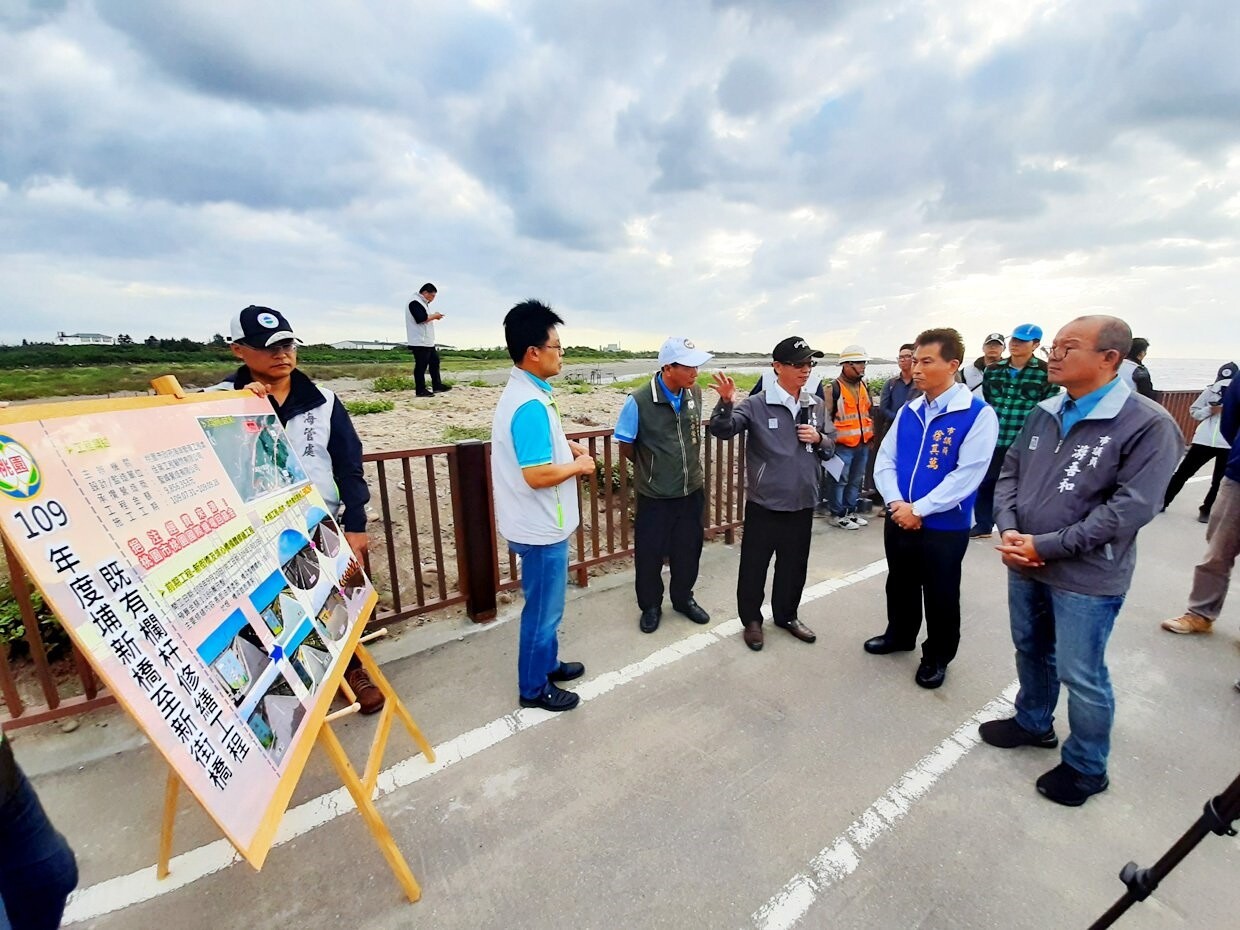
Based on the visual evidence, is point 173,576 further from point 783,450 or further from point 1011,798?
point 1011,798

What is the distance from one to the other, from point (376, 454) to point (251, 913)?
6.98 ft

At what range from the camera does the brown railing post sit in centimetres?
358

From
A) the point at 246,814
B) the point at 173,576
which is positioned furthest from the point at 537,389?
the point at 246,814

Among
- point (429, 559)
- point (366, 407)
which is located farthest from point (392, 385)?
point (429, 559)

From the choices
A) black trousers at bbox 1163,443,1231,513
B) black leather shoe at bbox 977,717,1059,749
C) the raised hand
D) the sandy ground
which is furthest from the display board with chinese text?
black trousers at bbox 1163,443,1231,513

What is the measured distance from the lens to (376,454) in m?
3.22

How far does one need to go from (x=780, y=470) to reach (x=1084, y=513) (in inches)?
58.9

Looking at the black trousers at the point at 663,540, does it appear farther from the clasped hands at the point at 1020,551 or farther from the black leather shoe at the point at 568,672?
the clasped hands at the point at 1020,551

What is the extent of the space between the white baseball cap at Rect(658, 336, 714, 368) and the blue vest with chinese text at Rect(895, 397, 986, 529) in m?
1.23

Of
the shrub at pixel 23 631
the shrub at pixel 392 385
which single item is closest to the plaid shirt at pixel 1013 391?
the shrub at pixel 23 631

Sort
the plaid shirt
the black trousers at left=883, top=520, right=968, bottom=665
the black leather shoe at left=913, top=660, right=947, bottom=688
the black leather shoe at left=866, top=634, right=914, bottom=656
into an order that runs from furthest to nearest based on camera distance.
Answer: the plaid shirt
the black leather shoe at left=866, top=634, right=914, bottom=656
the black leather shoe at left=913, top=660, right=947, bottom=688
the black trousers at left=883, top=520, right=968, bottom=665

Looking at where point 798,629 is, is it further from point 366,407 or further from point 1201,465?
point 366,407

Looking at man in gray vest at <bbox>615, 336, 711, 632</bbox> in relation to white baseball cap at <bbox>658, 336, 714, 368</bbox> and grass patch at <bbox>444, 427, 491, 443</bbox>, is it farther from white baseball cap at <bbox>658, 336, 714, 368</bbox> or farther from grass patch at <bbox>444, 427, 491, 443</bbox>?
grass patch at <bbox>444, 427, 491, 443</bbox>

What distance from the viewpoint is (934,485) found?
295 centimetres
